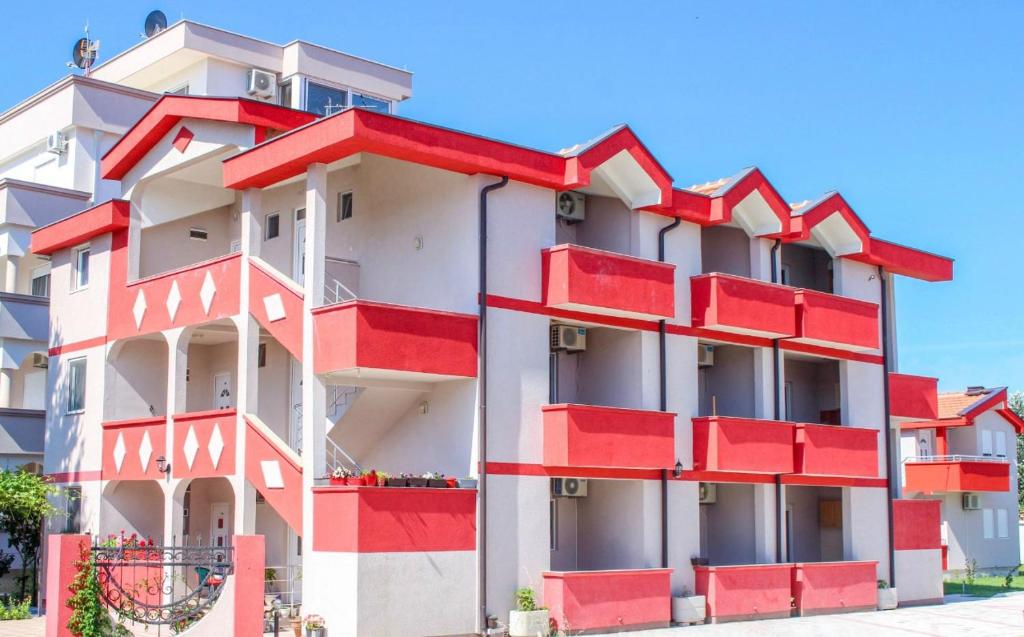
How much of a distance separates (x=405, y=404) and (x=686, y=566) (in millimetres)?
7433

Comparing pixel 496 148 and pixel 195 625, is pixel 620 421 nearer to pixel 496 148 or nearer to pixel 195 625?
pixel 496 148

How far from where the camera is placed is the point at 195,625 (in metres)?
19.7

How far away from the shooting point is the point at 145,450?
94.4ft

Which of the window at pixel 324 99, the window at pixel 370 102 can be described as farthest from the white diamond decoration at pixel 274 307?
the window at pixel 370 102

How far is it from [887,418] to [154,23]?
2608cm

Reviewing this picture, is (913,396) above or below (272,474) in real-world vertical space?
above

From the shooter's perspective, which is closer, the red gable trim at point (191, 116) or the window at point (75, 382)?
the red gable trim at point (191, 116)

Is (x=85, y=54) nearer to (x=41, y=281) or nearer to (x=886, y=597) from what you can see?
(x=41, y=281)

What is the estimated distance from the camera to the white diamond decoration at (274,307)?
25.1m

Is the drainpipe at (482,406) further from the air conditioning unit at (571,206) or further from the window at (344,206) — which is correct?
the window at (344,206)

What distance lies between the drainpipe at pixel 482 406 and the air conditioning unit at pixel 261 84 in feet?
49.0

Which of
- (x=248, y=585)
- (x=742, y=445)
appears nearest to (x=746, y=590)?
(x=742, y=445)

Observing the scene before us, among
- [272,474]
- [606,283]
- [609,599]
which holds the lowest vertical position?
[609,599]

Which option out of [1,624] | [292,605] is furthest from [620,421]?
[1,624]
